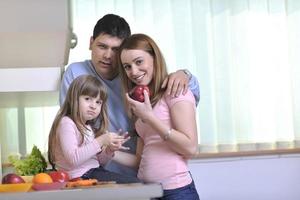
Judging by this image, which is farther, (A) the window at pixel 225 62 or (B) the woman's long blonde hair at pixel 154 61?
(A) the window at pixel 225 62

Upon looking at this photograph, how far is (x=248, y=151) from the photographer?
2.04 metres

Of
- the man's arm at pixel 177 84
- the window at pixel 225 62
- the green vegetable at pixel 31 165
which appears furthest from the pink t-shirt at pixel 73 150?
the window at pixel 225 62

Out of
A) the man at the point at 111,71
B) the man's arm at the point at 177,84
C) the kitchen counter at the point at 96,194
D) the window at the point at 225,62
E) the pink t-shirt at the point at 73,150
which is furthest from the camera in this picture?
the window at the point at 225,62

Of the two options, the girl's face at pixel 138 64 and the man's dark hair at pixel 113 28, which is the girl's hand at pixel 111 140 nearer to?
the girl's face at pixel 138 64

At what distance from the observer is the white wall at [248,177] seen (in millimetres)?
2043

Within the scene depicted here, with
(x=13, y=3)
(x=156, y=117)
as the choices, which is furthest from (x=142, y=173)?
(x=13, y=3)

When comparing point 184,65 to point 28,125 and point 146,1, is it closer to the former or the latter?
point 146,1

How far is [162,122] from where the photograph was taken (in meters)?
1.16

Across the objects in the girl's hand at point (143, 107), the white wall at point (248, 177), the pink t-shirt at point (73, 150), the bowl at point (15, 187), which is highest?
the girl's hand at point (143, 107)

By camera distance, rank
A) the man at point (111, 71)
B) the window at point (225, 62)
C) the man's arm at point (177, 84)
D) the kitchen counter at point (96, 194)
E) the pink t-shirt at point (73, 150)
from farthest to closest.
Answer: the window at point (225, 62) → the man at point (111, 71) → the man's arm at point (177, 84) → the pink t-shirt at point (73, 150) → the kitchen counter at point (96, 194)

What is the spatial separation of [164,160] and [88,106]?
0.23 metres

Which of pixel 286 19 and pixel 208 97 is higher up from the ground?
pixel 286 19

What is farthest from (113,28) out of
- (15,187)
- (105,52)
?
(15,187)

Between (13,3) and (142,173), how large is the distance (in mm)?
577
